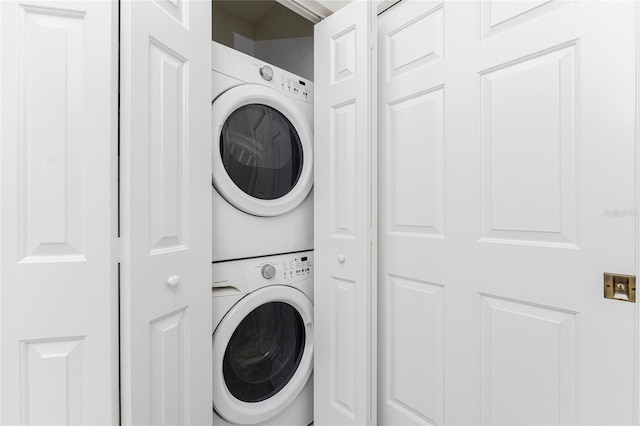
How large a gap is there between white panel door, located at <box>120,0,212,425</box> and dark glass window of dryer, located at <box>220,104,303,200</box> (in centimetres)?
18

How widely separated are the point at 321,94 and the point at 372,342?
1054 millimetres

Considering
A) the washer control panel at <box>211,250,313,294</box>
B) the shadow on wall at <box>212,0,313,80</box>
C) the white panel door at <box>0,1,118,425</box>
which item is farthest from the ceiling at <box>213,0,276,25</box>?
the washer control panel at <box>211,250,313,294</box>

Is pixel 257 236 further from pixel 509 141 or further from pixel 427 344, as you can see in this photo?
pixel 509 141

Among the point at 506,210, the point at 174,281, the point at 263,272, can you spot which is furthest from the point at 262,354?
the point at 506,210

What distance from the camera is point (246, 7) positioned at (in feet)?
6.44

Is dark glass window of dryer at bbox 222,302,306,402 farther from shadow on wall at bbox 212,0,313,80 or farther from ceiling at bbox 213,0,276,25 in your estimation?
ceiling at bbox 213,0,276,25

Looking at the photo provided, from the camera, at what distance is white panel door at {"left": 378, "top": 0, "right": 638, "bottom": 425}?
800 millimetres

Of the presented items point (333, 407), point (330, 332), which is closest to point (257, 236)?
point (330, 332)

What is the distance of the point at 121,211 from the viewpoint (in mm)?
793

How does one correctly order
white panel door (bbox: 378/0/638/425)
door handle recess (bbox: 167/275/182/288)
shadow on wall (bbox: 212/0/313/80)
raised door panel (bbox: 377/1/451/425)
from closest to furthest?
white panel door (bbox: 378/0/638/425) < door handle recess (bbox: 167/275/182/288) < raised door panel (bbox: 377/1/451/425) < shadow on wall (bbox: 212/0/313/80)

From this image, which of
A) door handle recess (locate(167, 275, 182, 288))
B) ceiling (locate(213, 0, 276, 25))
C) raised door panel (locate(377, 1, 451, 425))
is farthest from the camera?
ceiling (locate(213, 0, 276, 25))

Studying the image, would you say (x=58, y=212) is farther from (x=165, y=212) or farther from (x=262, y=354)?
(x=262, y=354)

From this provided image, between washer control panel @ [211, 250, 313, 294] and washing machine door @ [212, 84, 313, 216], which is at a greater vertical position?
washing machine door @ [212, 84, 313, 216]

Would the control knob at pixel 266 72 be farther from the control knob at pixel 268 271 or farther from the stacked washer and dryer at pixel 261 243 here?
the control knob at pixel 268 271
